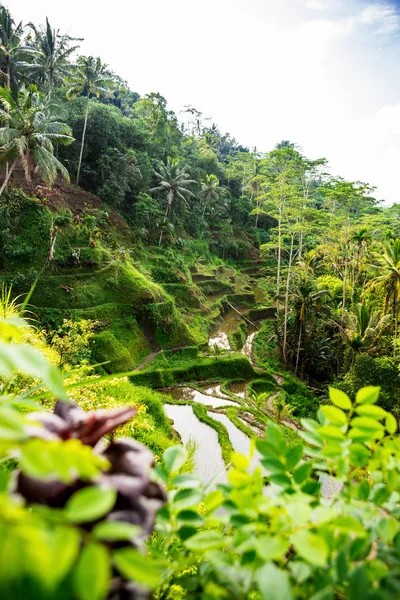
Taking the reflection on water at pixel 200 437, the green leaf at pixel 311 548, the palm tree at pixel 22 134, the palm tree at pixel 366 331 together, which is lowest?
the reflection on water at pixel 200 437

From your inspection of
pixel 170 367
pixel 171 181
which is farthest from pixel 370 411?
pixel 171 181

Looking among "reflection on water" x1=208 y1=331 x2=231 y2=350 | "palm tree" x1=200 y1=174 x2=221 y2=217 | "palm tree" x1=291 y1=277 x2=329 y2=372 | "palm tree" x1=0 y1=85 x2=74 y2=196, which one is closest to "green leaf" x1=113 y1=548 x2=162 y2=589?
"palm tree" x1=0 y1=85 x2=74 y2=196

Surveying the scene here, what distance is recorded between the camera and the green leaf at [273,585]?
0.45 m

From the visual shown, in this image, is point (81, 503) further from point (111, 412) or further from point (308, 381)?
point (308, 381)

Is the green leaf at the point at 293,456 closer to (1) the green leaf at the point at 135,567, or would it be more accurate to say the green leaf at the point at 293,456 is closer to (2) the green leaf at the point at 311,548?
(2) the green leaf at the point at 311,548

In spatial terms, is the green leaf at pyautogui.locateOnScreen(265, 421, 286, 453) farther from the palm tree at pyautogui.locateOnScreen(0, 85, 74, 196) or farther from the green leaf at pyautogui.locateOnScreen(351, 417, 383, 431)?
the palm tree at pyautogui.locateOnScreen(0, 85, 74, 196)

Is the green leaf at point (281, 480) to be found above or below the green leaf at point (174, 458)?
above

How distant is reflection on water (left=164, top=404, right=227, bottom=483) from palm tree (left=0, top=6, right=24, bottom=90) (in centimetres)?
2128

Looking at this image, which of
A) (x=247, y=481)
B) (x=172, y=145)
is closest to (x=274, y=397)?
(x=247, y=481)

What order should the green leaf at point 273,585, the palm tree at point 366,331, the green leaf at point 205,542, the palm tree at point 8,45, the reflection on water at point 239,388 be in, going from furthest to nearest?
1. the palm tree at point 8,45
2. the reflection on water at point 239,388
3. the palm tree at point 366,331
4. the green leaf at point 205,542
5. the green leaf at point 273,585

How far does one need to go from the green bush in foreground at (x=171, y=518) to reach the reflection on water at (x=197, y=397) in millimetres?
13301

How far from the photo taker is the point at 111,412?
0.73 m

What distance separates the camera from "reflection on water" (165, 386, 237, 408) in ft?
45.5

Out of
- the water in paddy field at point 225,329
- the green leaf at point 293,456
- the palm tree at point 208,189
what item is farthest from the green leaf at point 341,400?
the palm tree at point 208,189
